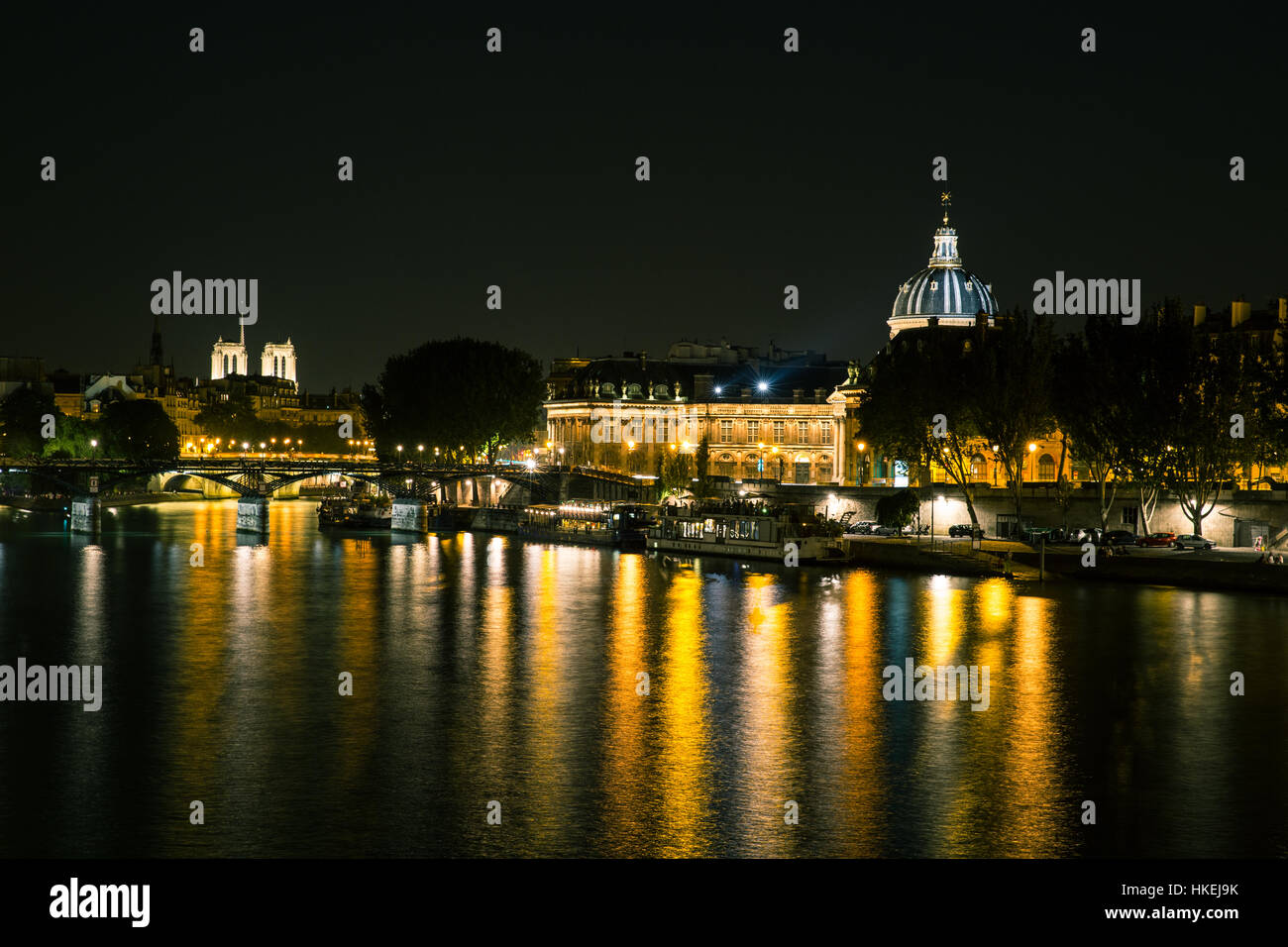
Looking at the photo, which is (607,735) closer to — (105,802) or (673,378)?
(105,802)

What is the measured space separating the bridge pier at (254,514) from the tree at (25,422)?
41298 millimetres

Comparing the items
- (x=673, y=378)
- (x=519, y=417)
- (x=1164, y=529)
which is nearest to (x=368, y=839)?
(x=1164, y=529)

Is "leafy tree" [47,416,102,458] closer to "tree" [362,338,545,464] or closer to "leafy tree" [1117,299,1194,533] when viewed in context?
"tree" [362,338,545,464]

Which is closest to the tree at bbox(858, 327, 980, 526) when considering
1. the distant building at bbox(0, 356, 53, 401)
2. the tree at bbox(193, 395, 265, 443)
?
the distant building at bbox(0, 356, 53, 401)

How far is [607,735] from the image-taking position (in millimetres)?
26828

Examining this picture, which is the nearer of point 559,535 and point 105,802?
point 105,802

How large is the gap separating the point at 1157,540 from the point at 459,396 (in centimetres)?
4651

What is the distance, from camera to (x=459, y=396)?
92188 mm

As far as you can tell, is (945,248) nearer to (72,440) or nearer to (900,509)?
(900,509)

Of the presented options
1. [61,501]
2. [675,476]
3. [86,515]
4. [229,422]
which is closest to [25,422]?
[61,501]

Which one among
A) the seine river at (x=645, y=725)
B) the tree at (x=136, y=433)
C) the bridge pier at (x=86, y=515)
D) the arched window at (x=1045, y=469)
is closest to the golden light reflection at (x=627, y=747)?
the seine river at (x=645, y=725)

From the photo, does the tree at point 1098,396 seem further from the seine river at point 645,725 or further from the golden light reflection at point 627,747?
the golden light reflection at point 627,747
